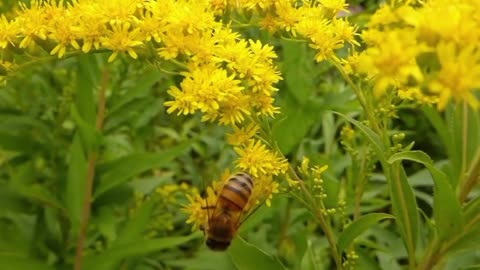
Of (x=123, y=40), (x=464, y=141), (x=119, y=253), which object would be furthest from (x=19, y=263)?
(x=464, y=141)

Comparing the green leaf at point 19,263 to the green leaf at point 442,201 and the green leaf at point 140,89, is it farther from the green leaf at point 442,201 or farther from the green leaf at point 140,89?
the green leaf at point 442,201

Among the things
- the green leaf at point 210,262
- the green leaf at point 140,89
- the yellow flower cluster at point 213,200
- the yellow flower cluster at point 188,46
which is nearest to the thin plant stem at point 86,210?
the green leaf at point 140,89

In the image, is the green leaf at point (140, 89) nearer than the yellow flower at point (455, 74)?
Answer: No

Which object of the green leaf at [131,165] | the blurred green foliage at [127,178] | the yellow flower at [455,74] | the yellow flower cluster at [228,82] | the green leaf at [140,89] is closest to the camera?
the yellow flower at [455,74]

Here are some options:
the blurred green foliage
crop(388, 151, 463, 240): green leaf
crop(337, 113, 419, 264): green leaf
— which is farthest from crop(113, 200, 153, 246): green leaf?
crop(388, 151, 463, 240): green leaf

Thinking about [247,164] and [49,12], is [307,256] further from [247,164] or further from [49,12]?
[49,12]

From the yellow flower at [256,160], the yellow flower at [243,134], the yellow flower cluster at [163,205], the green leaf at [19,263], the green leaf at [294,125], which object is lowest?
the yellow flower cluster at [163,205]
